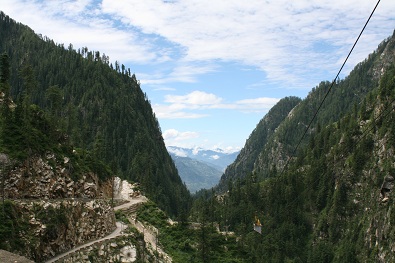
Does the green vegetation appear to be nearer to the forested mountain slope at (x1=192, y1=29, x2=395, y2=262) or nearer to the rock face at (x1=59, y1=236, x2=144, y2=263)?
the rock face at (x1=59, y1=236, x2=144, y2=263)

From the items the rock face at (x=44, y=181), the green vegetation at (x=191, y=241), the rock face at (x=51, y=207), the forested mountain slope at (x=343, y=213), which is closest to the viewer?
the rock face at (x=51, y=207)

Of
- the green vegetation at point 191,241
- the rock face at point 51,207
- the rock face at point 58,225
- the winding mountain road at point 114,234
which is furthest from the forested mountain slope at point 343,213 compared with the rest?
the rock face at point 58,225

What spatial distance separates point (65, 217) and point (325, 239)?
14540 centimetres

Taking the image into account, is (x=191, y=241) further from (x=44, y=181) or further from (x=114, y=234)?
(x=44, y=181)

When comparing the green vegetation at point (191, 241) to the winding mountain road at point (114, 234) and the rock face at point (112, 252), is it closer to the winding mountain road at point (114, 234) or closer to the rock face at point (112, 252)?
the winding mountain road at point (114, 234)

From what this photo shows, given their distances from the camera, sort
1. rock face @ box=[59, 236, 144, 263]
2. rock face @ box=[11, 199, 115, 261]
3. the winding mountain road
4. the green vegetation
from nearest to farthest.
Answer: rock face @ box=[11, 199, 115, 261] → the winding mountain road → rock face @ box=[59, 236, 144, 263] → the green vegetation

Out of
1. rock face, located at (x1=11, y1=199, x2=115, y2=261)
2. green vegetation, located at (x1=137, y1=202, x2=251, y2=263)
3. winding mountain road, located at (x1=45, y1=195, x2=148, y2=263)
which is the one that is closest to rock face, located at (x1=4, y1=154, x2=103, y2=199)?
rock face, located at (x1=11, y1=199, x2=115, y2=261)

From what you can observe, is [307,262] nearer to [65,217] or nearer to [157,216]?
[157,216]

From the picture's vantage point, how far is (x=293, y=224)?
18050 centimetres

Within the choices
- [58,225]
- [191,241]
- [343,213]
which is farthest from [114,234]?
[343,213]

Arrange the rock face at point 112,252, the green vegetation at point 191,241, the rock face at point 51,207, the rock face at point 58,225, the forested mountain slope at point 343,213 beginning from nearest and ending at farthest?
1. the rock face at point 58,225
2. the rock face at point 51,207
3. the rock face at point 112,252
4. the green vegetation at point 191,241
5. the forested mountain slope at point 343,213

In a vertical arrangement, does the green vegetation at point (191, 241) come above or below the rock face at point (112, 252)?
below

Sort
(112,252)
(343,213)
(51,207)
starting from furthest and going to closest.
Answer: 1. (343,213)
2. (112,252)
3. (51,207)

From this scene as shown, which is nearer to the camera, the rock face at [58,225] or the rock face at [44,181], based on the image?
the rock face at [58,225]
